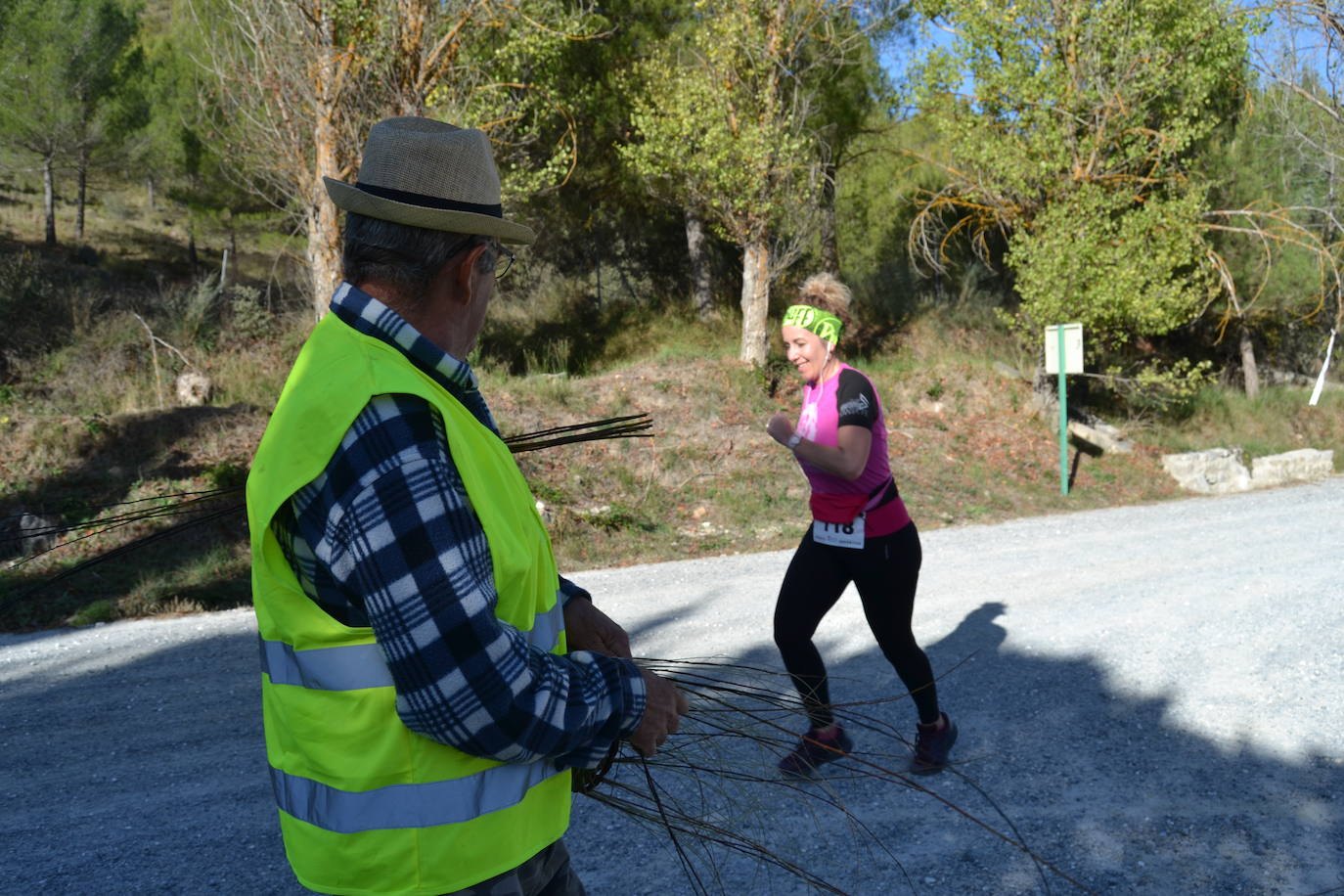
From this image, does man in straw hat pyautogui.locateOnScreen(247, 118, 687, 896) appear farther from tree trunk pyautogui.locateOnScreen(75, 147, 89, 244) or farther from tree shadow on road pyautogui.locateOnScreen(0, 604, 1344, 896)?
tree trunk pyautogui.locateOnScreen(75, 147, 89, 244)

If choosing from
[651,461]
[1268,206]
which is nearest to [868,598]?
[651,461]

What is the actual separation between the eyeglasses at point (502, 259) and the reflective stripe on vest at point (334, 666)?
624mm

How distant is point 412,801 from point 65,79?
69.2 ft

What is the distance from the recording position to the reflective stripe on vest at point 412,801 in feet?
4.78

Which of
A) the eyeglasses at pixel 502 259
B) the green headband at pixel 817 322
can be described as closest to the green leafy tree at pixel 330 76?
the green headband at pixel 817 322

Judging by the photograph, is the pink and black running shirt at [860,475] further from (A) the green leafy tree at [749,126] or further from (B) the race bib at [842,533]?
(A) the green leafy tree at [749,126]

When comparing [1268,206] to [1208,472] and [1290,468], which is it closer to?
[1290,468]

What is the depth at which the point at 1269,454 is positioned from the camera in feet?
48.8

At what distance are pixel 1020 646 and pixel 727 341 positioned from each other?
1253cm

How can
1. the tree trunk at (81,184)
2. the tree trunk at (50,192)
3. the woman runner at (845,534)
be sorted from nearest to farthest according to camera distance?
the woman runner at (845,534)
the tree trunk at (50,192)
the tree trunk at (81,184)

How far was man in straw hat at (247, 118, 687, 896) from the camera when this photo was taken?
53.0 inches

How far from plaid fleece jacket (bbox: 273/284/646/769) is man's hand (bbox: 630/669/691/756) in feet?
0.70

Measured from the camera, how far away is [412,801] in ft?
4.79

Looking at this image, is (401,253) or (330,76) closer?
(401,253)
